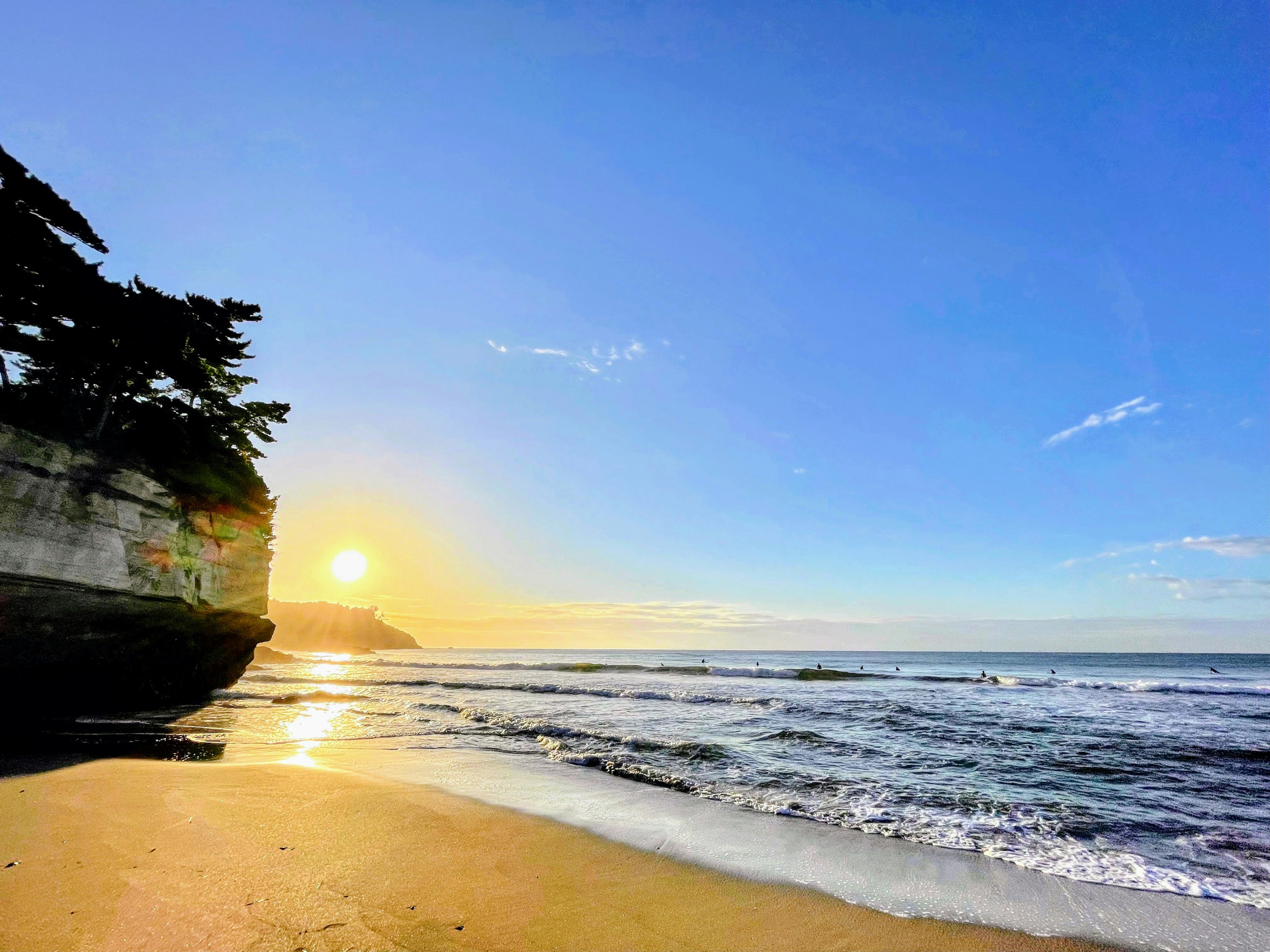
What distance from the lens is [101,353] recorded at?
58.4 ft

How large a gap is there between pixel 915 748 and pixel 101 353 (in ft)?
91.4

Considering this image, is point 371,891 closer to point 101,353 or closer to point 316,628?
point 101,353

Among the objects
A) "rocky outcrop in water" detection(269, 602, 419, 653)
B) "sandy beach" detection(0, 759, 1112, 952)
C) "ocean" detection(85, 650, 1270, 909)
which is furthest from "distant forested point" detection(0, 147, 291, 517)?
"rocky outcrop in water" detection(269, 602, 419, 653)

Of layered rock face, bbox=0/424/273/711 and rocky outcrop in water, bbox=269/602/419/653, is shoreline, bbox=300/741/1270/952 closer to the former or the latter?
layered rock face, bbox=0/424/273/711

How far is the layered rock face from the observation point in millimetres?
13891

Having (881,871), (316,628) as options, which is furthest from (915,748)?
(316,628)

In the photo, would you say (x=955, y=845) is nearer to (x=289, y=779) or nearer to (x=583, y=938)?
(x=583, y=938)

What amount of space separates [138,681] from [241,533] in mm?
6342

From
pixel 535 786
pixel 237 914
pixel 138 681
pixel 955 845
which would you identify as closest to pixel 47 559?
pixel 138 681

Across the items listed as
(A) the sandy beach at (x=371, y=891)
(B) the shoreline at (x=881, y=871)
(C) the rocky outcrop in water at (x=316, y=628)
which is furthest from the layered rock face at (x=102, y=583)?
(C) the rocky outcrop in water at (x=316, y=628)

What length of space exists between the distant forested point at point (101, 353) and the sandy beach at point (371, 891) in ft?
47.0

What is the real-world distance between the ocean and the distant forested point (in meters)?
8.84

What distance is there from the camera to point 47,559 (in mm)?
14031

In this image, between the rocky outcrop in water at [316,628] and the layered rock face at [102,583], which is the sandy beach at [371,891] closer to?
the layered rock face at [102,583]
